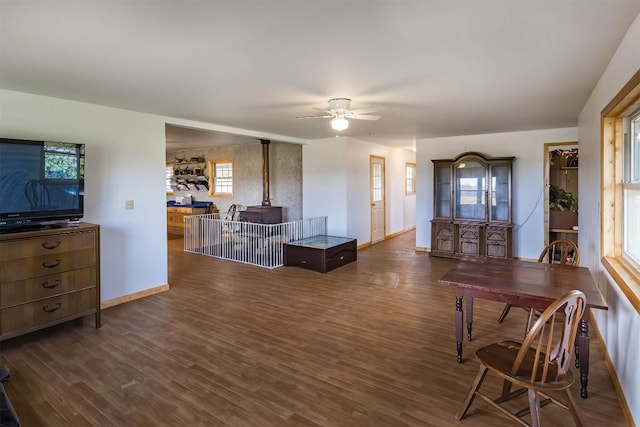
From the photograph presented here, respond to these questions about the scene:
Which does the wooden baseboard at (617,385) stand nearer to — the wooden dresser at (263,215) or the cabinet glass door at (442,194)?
the cabinet glass door at (442,194)

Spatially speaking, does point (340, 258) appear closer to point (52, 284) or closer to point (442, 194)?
point (442, 194)

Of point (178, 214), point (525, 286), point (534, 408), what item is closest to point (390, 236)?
point (178, 214)

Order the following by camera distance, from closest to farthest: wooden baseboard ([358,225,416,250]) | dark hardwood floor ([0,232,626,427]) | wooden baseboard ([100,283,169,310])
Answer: dark hardwood floor ([0,232,626,427])
wooden baseboard ([100,283,169,310])
wooden baseboard ([358,225,416,250])

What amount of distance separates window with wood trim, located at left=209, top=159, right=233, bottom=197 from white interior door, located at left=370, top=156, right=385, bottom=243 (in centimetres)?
387

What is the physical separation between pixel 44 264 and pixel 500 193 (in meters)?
6.48

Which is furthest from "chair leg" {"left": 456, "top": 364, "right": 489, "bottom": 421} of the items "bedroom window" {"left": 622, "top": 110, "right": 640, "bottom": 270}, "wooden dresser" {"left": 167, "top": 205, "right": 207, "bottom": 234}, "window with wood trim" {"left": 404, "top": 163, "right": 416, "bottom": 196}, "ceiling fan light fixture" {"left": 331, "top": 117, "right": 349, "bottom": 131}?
"wooden dresser" {"left": 167, "top": 205, "right": 207, "bottom": 234}

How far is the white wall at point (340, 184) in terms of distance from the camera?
276 inches

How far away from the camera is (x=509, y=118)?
16.4 ft

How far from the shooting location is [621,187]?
2.82 meters

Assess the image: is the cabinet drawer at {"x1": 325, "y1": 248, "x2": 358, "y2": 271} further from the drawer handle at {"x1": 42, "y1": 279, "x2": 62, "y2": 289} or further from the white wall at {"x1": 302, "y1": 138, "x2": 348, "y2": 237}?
the drawer handle at {"x1": 42, "y1": 279, "x2": 62, "y2": 289}

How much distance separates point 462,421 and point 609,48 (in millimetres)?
2663

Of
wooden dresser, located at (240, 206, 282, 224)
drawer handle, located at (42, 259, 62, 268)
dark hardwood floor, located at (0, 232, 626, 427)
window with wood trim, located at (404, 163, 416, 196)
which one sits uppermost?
window with wood trim, located at (404, 163, 416, 196)

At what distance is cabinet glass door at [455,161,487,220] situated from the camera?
638cm

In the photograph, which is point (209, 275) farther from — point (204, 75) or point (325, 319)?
point (204, 75)
